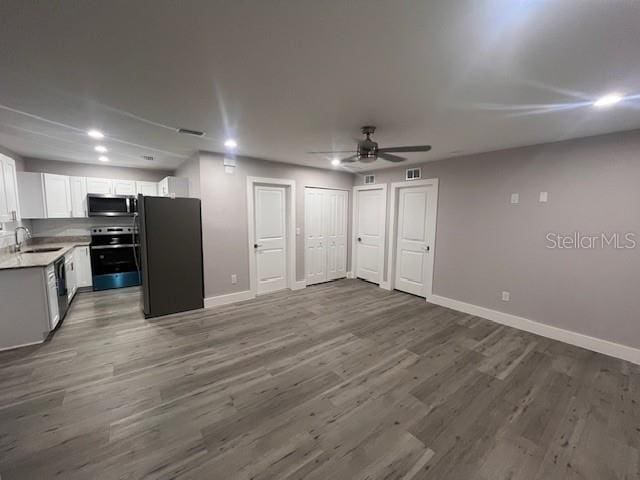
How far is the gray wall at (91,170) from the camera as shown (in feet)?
14.7

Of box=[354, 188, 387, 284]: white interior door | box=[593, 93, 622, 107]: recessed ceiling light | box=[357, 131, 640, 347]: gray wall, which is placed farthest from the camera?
box=[354, 188, 387, 284]: white interior door

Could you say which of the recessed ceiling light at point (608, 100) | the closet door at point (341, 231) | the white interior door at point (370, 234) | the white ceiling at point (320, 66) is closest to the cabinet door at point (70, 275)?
the white ceiling at point (320, 66)

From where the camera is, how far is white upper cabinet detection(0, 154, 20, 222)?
3.31 m

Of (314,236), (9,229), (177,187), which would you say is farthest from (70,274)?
(314,236)

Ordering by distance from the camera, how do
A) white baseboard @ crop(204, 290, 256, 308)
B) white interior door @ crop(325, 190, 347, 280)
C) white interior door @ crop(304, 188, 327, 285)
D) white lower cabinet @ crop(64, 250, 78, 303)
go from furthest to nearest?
white interior door @ crop(325, 190, 347, 280) → white interior door @ crop(304, 188, 327, 285) → white baseboard @ crop(204, 290, 256, 308) → white lower cabinet @ crop(64, 250, 78, 303)

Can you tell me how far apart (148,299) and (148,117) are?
8.04ft

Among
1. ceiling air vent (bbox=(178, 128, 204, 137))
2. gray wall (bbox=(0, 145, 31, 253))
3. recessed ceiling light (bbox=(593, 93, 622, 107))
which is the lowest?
gray wall (bbox=(0, 145, 31, 253))

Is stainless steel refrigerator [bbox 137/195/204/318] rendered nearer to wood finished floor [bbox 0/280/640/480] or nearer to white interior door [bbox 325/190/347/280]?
wood finished floor [bbox 0/280/640/480]

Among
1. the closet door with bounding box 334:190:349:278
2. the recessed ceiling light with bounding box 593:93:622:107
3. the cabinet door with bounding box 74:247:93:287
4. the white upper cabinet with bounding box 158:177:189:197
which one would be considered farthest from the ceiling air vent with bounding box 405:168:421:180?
the cabinet door with bounding box 74:247:93:287

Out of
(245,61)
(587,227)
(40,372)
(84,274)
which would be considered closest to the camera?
(245,61)

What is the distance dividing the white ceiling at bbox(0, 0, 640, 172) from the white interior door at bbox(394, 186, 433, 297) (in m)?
1.87

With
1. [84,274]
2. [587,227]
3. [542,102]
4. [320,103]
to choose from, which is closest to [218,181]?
[320,103]

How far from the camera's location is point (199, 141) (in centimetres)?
332

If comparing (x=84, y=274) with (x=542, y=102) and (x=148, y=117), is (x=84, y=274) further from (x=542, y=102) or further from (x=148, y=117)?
(x=542, y=102)
